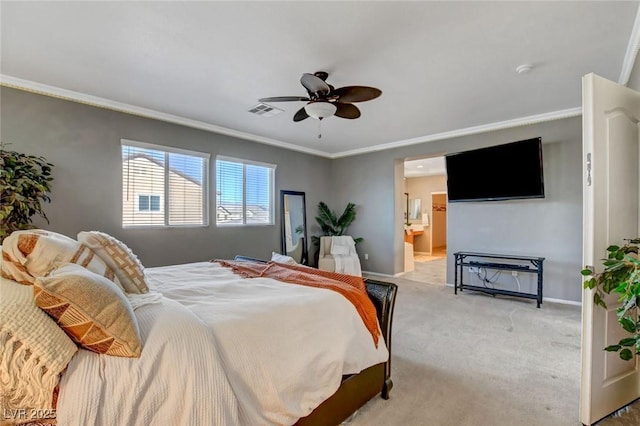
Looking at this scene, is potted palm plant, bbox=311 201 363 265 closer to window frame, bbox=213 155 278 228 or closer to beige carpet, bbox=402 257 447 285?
window frame, bbox=213 155 278 228

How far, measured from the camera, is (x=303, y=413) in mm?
1424

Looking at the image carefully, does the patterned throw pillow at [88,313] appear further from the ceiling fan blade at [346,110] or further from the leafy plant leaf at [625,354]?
the ceiling fan blade at [346,110]

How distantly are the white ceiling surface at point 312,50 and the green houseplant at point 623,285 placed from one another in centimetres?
175

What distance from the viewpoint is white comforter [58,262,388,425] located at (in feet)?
3.32

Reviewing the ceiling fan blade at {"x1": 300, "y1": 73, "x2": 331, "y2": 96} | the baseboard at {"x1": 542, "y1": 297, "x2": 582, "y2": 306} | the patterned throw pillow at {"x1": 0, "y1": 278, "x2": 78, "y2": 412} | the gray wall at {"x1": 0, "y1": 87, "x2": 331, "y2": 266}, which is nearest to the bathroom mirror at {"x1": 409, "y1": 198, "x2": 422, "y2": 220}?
the baseboard at {"x1": 542, "y1": 297, "x2": 582, "y2": 306}

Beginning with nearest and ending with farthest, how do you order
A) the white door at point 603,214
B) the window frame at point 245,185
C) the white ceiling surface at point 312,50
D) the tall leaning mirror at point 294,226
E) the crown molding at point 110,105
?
the white door at point 603,214 < the white ceiling surface at point 312,50 < the crown molding at point 110,105 < the window frame at point 245,185 < the tall leaning mirror at point 294,226

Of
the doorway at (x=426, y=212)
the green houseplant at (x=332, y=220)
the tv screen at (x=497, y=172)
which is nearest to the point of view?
the tv screen at (x=497, y=172)

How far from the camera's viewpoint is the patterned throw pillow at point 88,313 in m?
1.02

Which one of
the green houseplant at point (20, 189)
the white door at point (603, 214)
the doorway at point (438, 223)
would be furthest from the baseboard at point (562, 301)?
the green houseplant at point (20, 189)

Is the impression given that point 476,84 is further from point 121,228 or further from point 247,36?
point 121,228

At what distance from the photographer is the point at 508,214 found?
4723 mm

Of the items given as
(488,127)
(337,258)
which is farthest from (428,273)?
(488,127)

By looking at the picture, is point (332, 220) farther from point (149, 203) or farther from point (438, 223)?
point (438, 223)

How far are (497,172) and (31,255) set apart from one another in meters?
5.26
